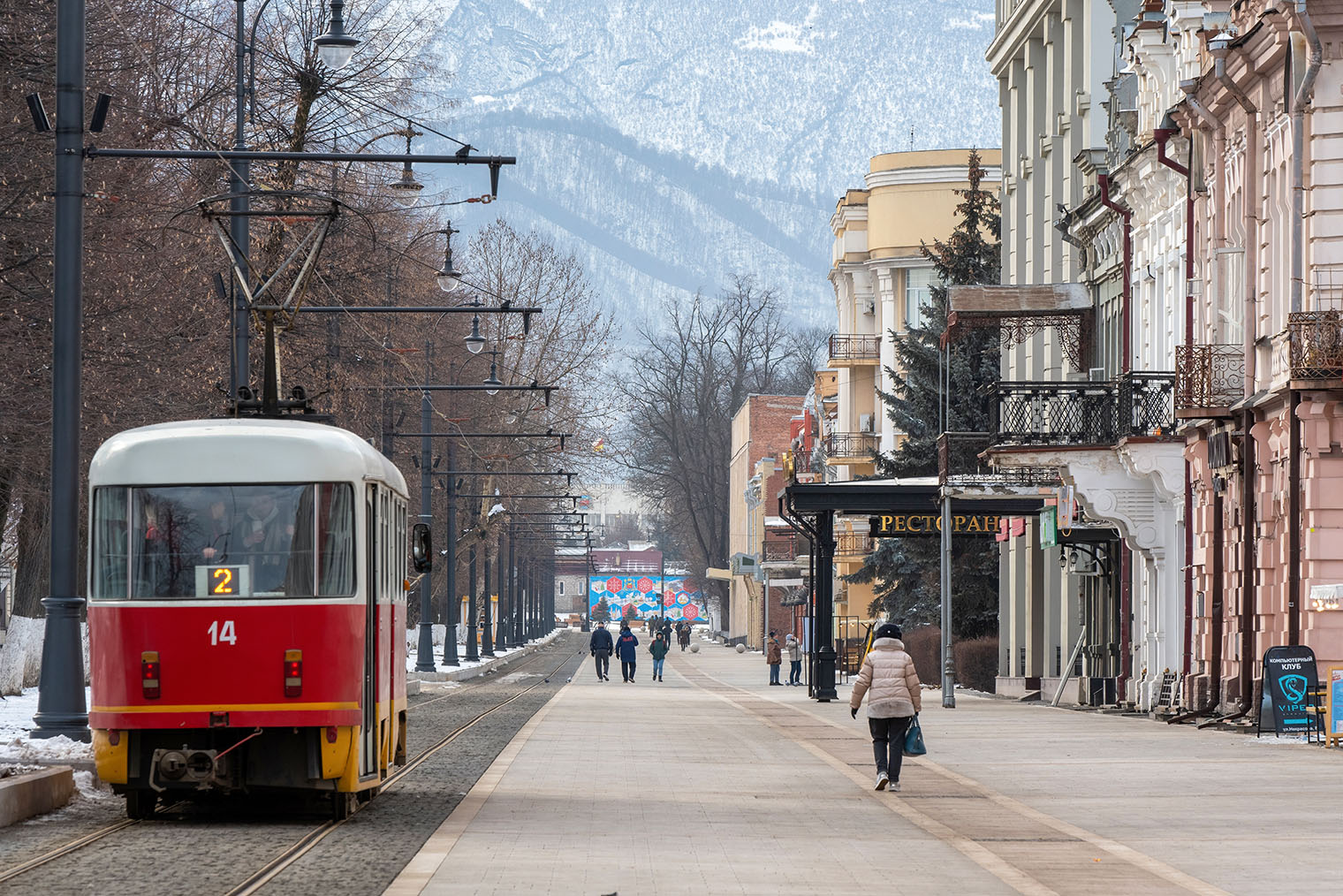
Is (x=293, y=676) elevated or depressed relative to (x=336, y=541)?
depressed

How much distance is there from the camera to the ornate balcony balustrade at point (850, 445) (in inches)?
3201

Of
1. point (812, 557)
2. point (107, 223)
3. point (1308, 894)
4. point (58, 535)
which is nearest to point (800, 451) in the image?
point (812, 557)

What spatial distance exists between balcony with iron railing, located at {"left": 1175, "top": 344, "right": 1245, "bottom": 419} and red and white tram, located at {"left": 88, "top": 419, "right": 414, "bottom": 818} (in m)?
16.1

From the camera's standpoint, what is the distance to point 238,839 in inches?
577

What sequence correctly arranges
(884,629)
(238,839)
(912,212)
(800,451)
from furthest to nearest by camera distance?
1. (800,451)
2. (912,212)
3. (884,629)
4. (238,839)

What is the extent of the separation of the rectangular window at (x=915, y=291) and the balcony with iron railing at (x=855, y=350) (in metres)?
3.40

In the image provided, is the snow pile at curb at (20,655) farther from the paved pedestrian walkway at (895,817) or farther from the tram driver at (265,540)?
the tram driver at (265,540)

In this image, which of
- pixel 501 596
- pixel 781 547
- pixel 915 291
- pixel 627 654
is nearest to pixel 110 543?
pixel 627 654

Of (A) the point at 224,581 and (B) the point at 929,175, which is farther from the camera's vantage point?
(B) the point at 929,175

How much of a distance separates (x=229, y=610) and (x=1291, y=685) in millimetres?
14187

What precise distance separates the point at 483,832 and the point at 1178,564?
21422 millimetres

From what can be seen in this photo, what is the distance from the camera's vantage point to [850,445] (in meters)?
82.6

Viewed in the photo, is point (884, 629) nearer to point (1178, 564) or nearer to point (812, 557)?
point (1178, 564)

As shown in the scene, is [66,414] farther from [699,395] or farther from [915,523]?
[699,395]
